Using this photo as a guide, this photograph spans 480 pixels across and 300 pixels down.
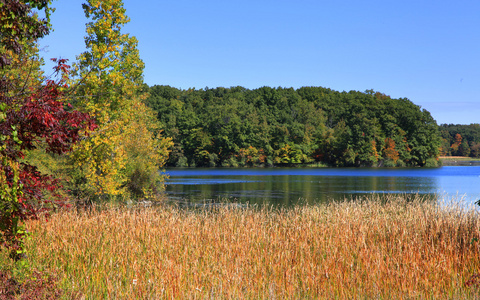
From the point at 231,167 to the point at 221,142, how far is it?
5.20 metres

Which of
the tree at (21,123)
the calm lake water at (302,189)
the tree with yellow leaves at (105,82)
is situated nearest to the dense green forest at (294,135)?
the calm lake water at (302,189)

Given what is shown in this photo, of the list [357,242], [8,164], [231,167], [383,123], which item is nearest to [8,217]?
[8,164]

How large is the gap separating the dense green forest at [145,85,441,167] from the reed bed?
234ft

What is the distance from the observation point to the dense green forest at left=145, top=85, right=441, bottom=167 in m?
82.6

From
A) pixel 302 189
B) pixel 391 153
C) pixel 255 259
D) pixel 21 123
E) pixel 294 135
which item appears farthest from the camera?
pixel 294 135

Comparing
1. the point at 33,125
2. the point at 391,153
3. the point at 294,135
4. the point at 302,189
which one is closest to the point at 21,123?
the point at 33,125

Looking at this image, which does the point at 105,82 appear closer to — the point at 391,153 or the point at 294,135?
the point at 294,135

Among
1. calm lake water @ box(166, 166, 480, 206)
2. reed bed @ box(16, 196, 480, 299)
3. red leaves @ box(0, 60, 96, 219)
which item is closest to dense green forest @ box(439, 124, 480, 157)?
calm lake water @ box(166, 166, 480, 206)

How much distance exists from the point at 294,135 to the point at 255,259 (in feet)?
261

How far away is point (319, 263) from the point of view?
8.41m

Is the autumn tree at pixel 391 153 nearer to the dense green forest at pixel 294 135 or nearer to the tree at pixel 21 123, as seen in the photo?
the dense green forest at pixel 294 135

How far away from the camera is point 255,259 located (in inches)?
324

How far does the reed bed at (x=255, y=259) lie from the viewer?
7000 millimetres

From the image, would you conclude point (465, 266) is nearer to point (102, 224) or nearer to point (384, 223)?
point (384, 223)
